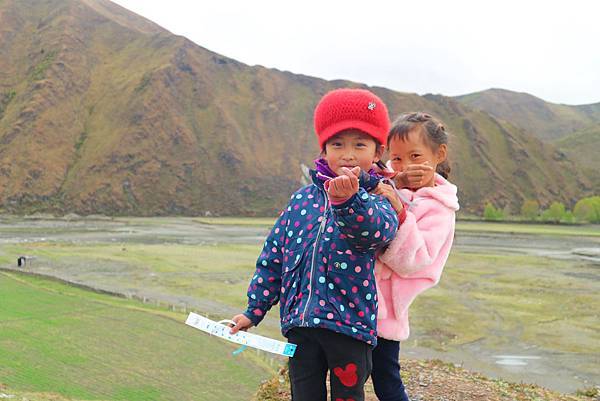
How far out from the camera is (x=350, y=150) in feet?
8.93

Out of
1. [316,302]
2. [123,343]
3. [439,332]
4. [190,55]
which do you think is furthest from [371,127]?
[190,55]

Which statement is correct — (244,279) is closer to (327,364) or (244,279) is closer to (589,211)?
(327,364)

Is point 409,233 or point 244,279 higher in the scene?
point 409,233

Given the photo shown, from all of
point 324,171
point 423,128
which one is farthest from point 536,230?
point 324,171

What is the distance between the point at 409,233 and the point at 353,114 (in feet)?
2.14

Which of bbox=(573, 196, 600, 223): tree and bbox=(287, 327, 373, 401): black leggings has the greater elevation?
bbox=(573, 196, 600, 223): tree

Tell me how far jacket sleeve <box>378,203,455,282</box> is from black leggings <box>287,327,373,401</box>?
0.44m

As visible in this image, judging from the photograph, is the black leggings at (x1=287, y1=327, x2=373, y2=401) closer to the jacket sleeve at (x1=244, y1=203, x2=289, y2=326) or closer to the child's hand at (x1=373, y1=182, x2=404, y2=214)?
the jacket sleeve at (x1=244, y1=203, x2=289, y2=326)

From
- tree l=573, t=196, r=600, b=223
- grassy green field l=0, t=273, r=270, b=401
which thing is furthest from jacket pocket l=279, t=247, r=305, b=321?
tree l=573, t=196, r=600, b=223

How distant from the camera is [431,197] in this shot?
2969mm

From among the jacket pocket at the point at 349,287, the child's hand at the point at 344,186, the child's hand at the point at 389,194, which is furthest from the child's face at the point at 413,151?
the child's hand at the point at 344,186

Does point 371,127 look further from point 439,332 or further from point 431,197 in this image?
point 439,332

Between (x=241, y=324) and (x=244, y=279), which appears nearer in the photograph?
(x=241, y=324)

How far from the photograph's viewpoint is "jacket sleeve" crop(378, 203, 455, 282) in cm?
269
